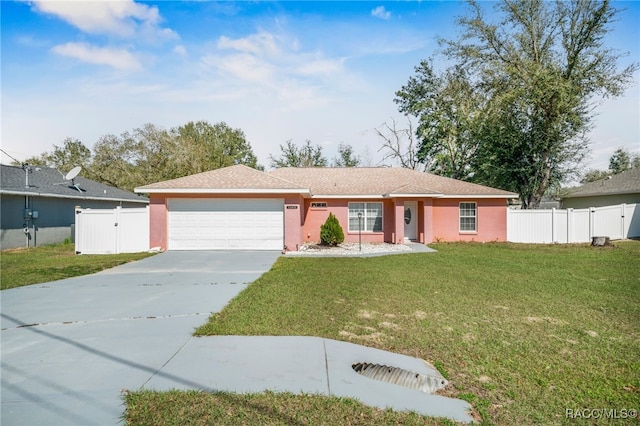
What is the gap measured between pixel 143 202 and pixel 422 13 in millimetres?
21487

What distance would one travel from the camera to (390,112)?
33.5 metres

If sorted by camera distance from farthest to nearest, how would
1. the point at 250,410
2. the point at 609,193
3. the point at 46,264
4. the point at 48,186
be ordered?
the point at 609,193 < the point at 48,186 < the point at 46,264 < the point at 250,410

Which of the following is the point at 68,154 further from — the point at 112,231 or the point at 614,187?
the point at 614,187

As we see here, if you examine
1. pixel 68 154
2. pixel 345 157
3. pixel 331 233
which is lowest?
pixel 331 233

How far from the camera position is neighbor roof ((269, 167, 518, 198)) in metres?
18.3

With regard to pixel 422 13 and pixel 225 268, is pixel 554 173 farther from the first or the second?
pixel 225 268

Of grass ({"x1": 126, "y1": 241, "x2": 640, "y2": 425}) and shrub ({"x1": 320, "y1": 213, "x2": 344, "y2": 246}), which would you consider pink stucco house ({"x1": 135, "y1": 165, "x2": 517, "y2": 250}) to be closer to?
shrub ({"x1": 320, "y1": 213, "x2": 344, "y2": 246})

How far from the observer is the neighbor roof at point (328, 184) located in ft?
48.0

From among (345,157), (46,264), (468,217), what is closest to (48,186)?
(46,264)

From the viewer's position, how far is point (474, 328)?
17.4 feet

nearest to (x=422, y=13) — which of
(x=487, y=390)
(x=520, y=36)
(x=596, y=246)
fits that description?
(x=520, y=36)

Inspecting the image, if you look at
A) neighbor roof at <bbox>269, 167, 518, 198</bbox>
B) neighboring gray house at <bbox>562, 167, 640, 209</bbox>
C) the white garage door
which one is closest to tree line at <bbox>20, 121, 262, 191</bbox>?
neighbor roof at <bbox>269, 167, 518, 198</bbox>

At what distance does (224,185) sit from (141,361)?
1125 cm

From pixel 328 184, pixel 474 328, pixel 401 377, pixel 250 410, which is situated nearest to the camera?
pixel 250 410
